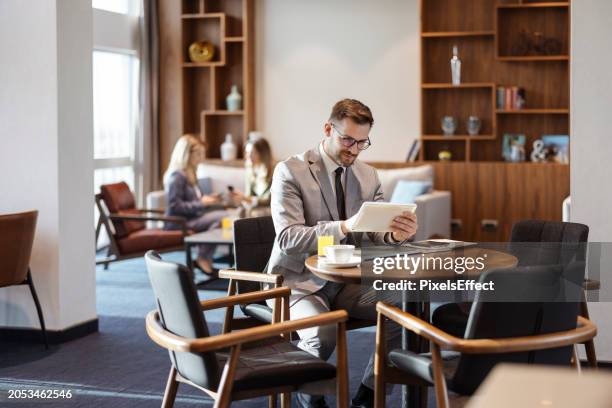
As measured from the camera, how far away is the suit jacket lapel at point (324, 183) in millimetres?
4301

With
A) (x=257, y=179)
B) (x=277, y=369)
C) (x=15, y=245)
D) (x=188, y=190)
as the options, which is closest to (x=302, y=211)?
(x=277, y=369)

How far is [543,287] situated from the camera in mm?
3002

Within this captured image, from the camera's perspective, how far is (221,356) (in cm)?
348

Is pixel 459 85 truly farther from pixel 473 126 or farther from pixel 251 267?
pixel 251 267

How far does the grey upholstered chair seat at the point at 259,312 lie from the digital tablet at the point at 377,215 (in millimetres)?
683

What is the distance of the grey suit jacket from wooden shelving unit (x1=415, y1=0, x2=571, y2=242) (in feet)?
16.6

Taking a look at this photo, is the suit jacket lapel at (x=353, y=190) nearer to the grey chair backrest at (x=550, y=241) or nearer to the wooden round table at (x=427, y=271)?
the wooden round table at (x=427, y=271)

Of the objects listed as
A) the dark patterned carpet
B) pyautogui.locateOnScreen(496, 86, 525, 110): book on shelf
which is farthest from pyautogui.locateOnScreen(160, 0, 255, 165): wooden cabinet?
the dark patterned carpet

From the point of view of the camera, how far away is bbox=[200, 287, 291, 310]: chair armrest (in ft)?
12.1

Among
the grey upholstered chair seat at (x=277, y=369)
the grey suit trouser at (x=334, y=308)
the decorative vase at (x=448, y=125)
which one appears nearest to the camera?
the grey upholstered chair seat at (x=277, y=369)

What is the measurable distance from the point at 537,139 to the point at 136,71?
4454mm

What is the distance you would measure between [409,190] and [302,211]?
4.62 meters

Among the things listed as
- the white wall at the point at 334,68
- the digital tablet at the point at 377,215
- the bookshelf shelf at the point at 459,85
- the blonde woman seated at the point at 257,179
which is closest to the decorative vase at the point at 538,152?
the bookshelf shelf at the point at 459,85

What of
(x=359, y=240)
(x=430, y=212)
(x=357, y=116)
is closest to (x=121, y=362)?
(x=359, y=240)
